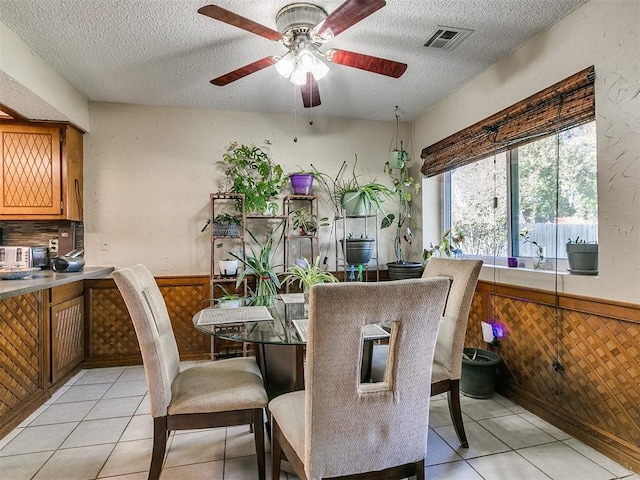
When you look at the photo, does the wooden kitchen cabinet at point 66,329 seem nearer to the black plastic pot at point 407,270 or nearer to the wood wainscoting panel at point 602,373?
the black plastic pot at point 407,270

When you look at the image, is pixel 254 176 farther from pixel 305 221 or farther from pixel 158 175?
pixel 158 175

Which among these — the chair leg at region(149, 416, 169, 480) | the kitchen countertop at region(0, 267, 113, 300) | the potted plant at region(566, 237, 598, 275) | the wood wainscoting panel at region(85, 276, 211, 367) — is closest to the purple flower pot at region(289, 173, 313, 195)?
the wood wainscoting panel at region(85, 276, 211, 367)

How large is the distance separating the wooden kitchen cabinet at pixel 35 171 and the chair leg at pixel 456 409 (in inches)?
128

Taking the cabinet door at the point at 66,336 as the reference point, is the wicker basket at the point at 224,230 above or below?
above

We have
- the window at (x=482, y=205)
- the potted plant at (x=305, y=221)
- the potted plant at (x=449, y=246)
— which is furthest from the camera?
the potted plant at (x=305, y=221)

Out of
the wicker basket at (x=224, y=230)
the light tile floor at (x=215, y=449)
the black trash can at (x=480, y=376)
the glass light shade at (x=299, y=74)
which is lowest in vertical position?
the light tile floor at (x=215, y=449)

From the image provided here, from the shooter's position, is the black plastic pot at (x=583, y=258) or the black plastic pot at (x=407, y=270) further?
the black plastic pot at (x=407, y=270)

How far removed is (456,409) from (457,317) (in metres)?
0.51

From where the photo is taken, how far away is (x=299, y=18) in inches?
76.6

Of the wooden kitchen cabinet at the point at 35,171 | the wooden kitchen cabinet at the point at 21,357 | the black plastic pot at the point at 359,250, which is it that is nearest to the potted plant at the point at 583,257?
the black plastic pot at the point at 359,250

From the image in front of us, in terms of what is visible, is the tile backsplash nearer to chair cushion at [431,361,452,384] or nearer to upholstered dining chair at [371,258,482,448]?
upholstered dining chair at [371,258,482,448]

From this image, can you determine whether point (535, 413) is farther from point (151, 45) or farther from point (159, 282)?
point (151, 45)

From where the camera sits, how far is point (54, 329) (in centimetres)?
271

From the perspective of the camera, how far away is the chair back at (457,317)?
188 cm
